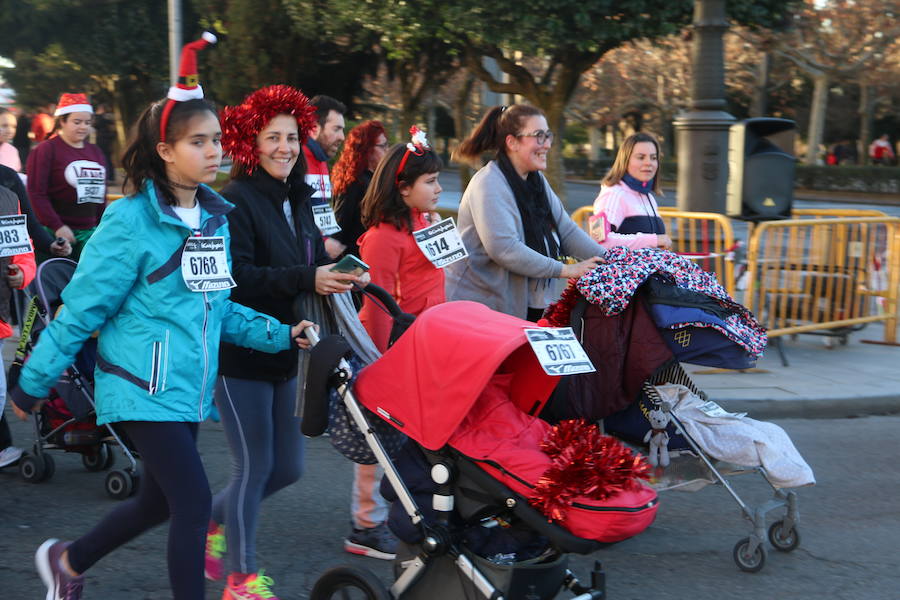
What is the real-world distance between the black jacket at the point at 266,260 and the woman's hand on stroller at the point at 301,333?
0.16 metres

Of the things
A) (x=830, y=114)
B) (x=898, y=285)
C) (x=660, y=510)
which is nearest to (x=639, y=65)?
(x=830, y=114)

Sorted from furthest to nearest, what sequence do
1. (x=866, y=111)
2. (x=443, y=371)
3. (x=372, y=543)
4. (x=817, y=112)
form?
(x=866, y=111)
(x=817, y=112)
(x=372, y=543)
(x=443, y=371)

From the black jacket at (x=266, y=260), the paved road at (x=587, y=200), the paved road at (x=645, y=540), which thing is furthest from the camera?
the paved road at (x=587, y=200)

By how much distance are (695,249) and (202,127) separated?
5.32 meters

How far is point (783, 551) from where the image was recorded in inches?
178

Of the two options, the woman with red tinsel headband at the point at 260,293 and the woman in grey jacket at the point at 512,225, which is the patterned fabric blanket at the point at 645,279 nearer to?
the woman in grey jacket at the point at 512,225

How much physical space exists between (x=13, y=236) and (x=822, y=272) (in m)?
6.06

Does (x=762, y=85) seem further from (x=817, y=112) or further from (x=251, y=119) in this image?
(x=251, y=119)

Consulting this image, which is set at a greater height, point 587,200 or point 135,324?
point 135,324

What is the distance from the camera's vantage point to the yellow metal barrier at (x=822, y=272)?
26.1 feet

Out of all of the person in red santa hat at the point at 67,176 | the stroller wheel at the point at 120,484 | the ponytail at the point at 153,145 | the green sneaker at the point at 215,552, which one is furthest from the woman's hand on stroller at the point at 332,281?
the person in red santa hat at the point at 67,176

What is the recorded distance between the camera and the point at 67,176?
24.0 ft

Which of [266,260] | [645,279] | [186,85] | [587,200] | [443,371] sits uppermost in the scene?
[186,85]

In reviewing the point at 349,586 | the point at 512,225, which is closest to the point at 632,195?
the point at 512,225
